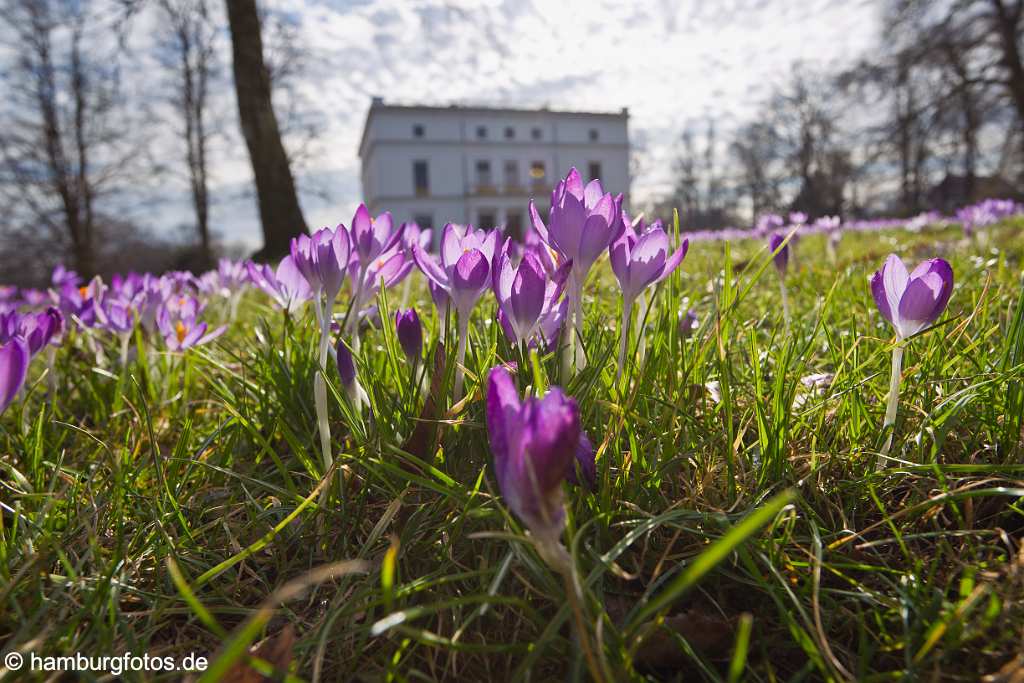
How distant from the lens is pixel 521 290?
761 millimetres

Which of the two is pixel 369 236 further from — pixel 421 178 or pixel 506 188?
pixel 506 188

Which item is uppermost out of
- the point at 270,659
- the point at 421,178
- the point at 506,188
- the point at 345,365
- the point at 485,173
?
the point at 485,173

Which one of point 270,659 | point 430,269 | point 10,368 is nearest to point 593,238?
point 430,269

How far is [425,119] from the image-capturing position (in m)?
36.2

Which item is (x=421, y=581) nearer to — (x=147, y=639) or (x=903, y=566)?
(x=147, y=639)

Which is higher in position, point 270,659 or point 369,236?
point 369,236

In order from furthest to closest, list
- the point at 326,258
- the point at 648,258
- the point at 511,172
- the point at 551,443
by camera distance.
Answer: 1. the point at 511,172
2. the point at 326,258
3. the point at 648,258
4. the point at 551,443

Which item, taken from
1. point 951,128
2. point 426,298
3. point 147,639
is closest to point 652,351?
point 147,639

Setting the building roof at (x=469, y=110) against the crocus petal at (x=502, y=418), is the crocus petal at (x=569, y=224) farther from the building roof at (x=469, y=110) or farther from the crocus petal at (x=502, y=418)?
the building roof at (x=469, y=110)

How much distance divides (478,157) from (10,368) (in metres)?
39.2

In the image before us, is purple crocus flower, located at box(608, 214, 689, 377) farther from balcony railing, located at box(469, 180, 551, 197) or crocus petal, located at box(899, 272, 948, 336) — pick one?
balcony railing, located at box(469, 180, 551, 197)

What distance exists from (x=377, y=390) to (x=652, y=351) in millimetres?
Answer: 495

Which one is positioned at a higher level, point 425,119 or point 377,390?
point 425,119

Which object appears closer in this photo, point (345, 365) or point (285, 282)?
point (345, 365)
